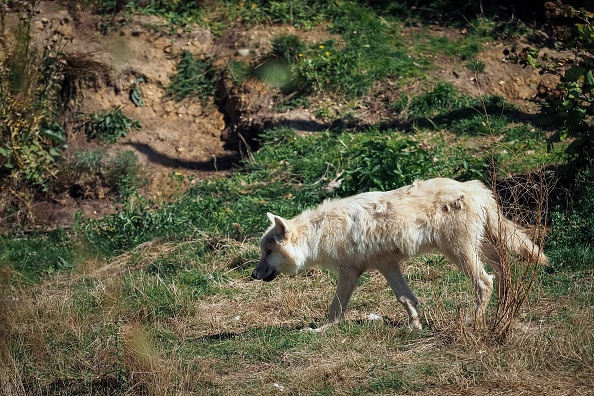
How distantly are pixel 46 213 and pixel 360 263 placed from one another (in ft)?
23.6

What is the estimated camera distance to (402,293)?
7.45m

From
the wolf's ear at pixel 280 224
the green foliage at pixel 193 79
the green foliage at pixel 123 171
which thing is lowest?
the green foliage at pixel 123 171

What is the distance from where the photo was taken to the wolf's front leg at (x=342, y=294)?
24.9ft

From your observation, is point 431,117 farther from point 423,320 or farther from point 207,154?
point 423,320

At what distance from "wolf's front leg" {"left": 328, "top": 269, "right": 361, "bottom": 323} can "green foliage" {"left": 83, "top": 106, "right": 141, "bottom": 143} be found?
752 cm

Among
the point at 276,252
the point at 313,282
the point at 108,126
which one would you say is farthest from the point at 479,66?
the point at 276,252

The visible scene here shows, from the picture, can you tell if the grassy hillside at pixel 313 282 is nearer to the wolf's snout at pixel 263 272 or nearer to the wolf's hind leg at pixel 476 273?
the wolf's hind leg at pixel 476 273

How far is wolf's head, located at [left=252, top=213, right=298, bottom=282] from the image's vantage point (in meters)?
7.87

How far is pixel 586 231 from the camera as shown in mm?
8844

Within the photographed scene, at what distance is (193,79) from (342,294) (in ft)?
27.2

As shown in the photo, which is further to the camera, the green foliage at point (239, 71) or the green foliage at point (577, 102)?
the green foliage at point (239, 71)

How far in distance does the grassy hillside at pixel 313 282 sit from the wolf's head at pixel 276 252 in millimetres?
395

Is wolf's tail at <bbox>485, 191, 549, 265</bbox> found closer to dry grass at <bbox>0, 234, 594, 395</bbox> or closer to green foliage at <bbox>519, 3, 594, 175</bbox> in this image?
dry grass at <bbox>0, 234, 594, 395</bbox>

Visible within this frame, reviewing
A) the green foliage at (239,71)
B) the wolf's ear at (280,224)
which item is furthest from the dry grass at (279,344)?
the green foliage at (239,71)
